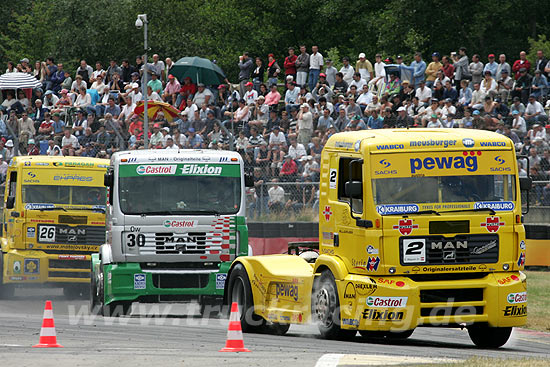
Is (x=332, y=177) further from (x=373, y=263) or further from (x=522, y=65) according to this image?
(x=522, y=65)

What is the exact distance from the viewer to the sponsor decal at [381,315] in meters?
11.9

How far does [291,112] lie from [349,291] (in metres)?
14.9

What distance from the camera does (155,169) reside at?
54.3ft

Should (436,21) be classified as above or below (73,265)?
above

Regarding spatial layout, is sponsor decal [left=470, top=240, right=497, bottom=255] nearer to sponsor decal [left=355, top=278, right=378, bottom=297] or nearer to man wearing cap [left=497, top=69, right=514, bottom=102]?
sponsor decal [left=355, top=278, right=378, bottom=297]

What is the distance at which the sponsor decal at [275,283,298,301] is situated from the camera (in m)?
13.2

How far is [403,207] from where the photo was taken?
1205cm

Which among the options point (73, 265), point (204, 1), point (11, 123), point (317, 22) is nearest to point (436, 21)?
point (317, 22)

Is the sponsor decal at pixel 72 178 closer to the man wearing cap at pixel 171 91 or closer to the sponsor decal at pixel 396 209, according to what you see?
the sponsor decal at pixel 396 209

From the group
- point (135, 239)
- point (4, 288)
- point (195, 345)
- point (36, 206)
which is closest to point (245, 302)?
point (195, 345)

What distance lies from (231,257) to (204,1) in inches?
2004

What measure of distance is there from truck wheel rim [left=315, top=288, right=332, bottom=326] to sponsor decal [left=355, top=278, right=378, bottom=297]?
0.62m

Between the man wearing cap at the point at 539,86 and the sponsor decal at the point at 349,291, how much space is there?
1451 centimetres

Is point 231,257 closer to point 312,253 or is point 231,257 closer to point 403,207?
point 312,253
